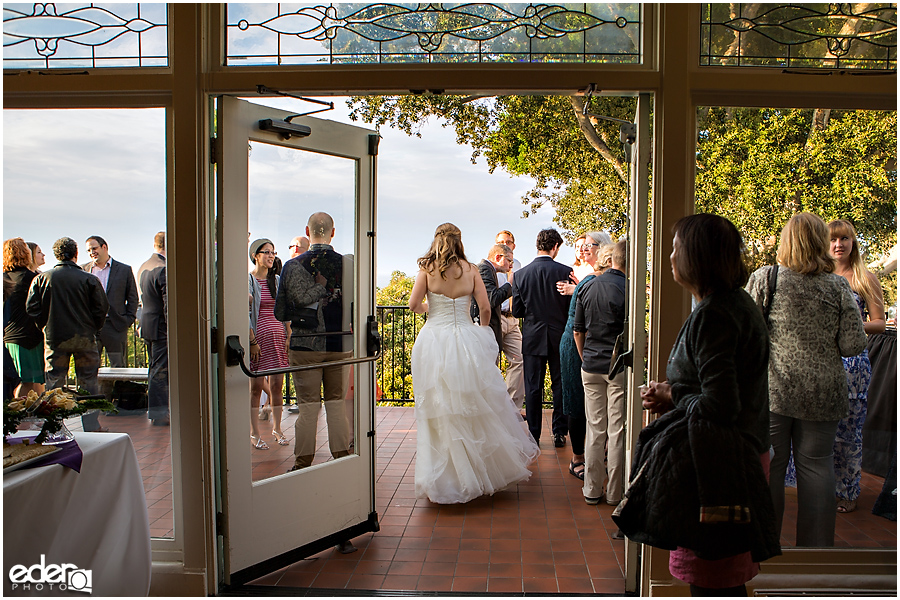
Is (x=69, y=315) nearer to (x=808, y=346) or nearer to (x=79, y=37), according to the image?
(x=79, y=37)

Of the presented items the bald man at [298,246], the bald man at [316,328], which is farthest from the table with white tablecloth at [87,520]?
the bald man at [298,246]

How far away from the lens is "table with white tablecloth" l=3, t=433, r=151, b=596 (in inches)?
71.7

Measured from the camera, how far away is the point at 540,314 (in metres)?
4.86

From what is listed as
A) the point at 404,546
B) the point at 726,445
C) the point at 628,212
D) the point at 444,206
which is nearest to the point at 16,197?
the point at 404,546

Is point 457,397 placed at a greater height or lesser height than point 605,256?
lesser

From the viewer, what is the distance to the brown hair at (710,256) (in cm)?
176

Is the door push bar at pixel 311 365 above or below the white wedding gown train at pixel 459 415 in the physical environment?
above

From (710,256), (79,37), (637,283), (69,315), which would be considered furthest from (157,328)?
(710,256)

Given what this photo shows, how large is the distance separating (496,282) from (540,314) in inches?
27.1

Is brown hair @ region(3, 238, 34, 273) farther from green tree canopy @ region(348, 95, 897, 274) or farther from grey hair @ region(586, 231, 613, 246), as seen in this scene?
grey hair @ region(586, 231, 613, 246)

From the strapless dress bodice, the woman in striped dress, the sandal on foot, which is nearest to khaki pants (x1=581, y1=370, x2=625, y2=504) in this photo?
the sandal on foot

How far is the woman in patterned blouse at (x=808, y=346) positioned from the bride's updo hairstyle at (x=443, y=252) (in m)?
1.94

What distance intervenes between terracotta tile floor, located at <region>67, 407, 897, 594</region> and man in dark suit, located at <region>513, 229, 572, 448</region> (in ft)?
3.74

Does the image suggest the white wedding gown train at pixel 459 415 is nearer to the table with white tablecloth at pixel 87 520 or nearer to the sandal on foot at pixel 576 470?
the sandal on foot at pixel 576 470
